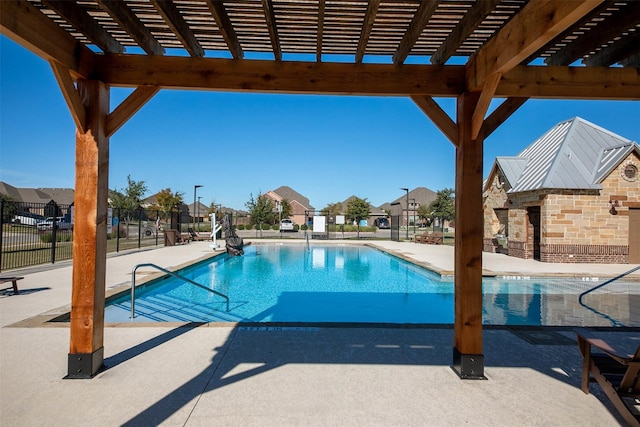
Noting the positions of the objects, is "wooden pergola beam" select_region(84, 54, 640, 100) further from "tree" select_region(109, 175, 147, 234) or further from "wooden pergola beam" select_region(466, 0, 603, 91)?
"tree" select_region(109, 175, 147, 234)

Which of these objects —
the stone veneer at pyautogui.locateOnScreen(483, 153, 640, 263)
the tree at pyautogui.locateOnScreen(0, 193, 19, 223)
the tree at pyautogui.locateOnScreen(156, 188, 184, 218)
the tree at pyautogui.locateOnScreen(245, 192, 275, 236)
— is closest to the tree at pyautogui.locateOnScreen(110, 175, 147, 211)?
the tree at pyautogui.locateOnScreen(156, 188, 184, 218)

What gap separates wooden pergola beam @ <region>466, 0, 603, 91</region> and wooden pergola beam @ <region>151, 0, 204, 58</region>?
281cm

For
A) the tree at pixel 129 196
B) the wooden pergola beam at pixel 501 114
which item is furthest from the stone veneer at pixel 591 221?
the tree at pixel 129 196

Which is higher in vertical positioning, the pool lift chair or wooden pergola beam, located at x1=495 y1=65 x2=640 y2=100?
wooden pergola beam, located at x1=495 y1=65 x2=640 y2=100

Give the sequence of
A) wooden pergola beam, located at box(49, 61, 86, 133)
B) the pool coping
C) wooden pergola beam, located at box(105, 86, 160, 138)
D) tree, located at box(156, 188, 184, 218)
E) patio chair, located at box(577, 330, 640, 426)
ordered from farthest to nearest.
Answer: tree, located at box(156, 188, 184, 218), the pool coping, wooden pergola beam, located at box(105, 86, 160, 138), wooden pergola beam, located at box(49, 61, 86, 133), patio chair, located at box(577, 330, 640, 426)

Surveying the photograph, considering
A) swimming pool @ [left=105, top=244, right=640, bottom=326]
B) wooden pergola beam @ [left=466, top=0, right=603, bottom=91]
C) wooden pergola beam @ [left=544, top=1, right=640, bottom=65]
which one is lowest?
swimming pool @ [left=105, top=244, right=640, bottom=326]

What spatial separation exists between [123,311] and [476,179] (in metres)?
6.59

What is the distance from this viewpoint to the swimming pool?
693 cm

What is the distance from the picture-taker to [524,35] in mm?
2676

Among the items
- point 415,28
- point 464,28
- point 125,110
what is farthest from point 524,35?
point 125,110

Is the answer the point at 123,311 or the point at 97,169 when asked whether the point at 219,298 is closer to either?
the point at 123,311

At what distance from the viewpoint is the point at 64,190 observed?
248 feet

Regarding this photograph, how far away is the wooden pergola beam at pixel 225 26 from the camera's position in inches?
113

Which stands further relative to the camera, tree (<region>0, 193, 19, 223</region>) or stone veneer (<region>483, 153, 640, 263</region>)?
stone veneer (<region>483, 153, 640, 263</region>)
